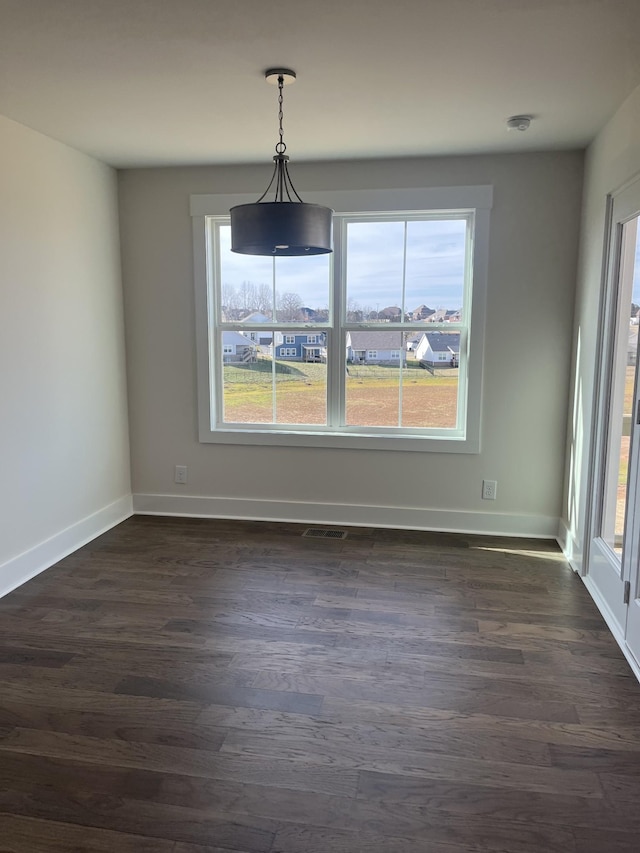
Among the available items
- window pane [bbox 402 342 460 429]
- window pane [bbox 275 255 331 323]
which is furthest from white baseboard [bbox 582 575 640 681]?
window pane [bbox 275 255 331 323]

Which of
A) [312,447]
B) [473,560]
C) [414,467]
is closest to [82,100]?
[312,447]

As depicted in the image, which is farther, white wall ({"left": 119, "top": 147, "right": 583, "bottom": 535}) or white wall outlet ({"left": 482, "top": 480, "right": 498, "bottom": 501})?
white wall outlet ({"left": 482, "top": 480, "right": 498, "bottom": 501})

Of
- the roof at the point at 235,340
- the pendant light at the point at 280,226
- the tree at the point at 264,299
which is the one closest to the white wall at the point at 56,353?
the roof at the point at 235,340

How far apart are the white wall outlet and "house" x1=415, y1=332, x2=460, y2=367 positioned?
843 millimetres

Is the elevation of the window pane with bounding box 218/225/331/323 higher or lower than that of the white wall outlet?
higher

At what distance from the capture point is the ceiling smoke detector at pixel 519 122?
10.4 ft

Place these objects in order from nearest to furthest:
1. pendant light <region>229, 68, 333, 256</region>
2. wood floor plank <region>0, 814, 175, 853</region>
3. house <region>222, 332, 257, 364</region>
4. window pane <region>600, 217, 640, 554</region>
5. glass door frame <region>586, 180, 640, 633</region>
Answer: wood floor plank <region>0, 814, 175, 853</region> → pendant light <region>229, 68, 333, 256</region> → window pane <region>600, 217, 640, 554</region> → glass door frame <region>586, 180, 640, 633</region> → house <region>222, 332, 257, 364</region>

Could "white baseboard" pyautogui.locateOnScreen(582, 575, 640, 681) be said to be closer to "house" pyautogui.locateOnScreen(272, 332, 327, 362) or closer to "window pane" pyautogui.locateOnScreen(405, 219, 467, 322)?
"window pane" pyautogui.locateOnScreen(405, 219, 467, 322)

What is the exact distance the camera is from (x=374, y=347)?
432 centimetres

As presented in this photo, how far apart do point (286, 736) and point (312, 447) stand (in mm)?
2451

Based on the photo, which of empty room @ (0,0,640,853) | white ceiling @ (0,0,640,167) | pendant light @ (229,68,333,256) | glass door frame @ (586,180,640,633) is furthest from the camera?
glass door frame @ (586,180,640,633)

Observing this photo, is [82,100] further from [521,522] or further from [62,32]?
[521,522]

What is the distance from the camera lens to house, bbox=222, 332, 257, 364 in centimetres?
451

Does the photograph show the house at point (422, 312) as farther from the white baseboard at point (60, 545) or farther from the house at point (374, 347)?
the white baseboard at point (60, 545)
